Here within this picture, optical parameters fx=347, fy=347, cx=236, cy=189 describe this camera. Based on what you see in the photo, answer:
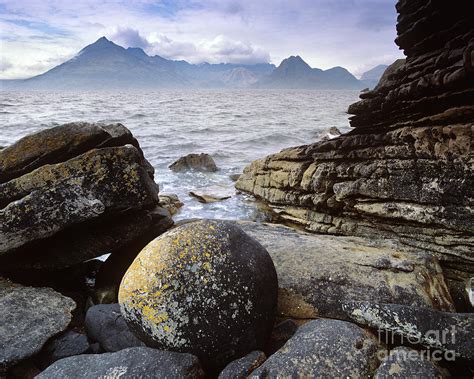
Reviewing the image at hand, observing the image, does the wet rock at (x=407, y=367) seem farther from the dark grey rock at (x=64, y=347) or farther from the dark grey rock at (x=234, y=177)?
the dark grey rock at (x=234, y=177)

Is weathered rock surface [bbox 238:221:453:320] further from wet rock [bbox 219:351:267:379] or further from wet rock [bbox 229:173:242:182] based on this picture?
wet rock [bbox 229:173:242:182]

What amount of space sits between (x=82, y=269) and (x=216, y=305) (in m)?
4.74

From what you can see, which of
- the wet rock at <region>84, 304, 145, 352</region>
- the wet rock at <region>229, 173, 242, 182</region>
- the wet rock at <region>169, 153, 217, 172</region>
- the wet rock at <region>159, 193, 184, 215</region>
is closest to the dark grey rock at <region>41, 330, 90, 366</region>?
the wet rock at <region>84, 304, 145, 352</region>

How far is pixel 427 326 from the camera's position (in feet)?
11.4

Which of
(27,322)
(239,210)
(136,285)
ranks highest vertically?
(136,285)

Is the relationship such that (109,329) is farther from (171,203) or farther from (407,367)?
(171,203)

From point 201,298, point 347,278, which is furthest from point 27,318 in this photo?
point 347,278

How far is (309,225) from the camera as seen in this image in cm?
927

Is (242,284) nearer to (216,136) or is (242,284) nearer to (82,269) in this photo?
(82,269)

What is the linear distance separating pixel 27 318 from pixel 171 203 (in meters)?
8.79

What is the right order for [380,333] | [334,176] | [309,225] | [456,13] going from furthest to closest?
1. [309,225]
2. [334,176]
3. [456,13]
4. [380,333]

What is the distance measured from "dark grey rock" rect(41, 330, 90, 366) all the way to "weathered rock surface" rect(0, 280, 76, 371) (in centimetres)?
11

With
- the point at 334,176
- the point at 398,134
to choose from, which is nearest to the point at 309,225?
the point at 334,176

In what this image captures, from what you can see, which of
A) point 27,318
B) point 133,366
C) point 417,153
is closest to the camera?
point 133,366
